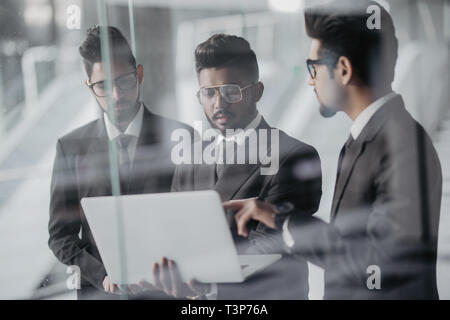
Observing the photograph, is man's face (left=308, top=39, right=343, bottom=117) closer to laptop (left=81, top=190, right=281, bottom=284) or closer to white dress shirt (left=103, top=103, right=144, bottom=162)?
laptop (left=81, top=190, right=281, bottom=284)

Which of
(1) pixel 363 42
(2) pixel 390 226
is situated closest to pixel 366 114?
(1) pixel 363 42

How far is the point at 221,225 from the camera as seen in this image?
5.85 feet

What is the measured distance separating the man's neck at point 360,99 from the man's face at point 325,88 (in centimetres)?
4

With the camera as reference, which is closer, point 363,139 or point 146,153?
point 363,139

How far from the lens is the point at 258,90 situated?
75.5 inches

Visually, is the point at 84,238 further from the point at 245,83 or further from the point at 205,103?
the point at 245,83

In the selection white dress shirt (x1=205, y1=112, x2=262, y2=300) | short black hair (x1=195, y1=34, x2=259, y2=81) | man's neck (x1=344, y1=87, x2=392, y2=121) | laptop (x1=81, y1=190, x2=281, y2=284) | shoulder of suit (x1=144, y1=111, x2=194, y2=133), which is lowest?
laptop (x1=81, y1=190, x2=281, y2=284)

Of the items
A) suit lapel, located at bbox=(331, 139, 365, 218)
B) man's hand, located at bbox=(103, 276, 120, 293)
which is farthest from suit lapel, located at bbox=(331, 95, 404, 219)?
man's hand, located at bbox=(103, 276, 120, 293)

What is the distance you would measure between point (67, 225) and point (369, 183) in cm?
107

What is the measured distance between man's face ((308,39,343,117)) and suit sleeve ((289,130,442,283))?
0.70 ft

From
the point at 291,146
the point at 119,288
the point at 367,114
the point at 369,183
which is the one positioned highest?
the point at 367,114

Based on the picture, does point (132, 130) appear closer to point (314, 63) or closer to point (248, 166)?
point (248, 166)

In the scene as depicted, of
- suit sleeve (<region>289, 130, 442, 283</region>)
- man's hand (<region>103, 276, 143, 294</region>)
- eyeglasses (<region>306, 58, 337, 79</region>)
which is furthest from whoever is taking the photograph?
man's hand (<region>103, 276, 143, 294</region>)

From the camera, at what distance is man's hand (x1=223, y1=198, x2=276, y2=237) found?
6.09 ft
